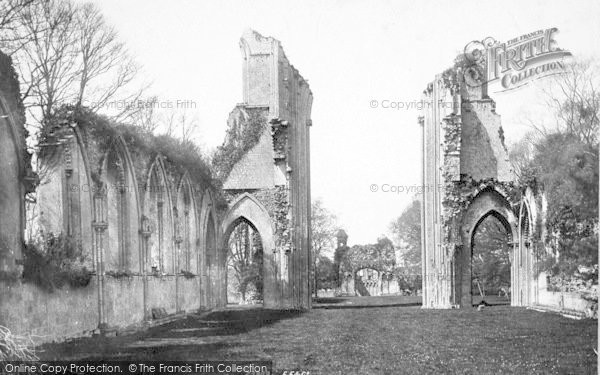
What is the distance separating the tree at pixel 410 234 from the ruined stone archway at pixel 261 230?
2397 centimetres

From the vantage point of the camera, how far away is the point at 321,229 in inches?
2047

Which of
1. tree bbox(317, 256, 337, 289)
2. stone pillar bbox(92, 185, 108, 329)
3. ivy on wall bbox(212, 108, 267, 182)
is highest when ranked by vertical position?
ivy on wall bbox(212, 108, 267, 182)

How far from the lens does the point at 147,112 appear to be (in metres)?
→ 26.9

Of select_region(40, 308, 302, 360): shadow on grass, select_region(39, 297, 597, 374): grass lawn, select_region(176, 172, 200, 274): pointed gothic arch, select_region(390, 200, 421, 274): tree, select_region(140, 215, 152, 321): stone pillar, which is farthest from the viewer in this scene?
select_region(390, 200, 421, 274): tree

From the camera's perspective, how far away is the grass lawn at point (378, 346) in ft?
33.1

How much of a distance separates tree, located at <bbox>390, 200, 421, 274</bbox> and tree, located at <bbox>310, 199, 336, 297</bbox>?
5.72 m

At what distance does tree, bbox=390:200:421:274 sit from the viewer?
166ft

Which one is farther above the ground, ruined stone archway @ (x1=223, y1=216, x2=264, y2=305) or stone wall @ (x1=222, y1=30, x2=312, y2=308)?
stone wall @ (x1=222, y1=30, x2=312, y2=308)

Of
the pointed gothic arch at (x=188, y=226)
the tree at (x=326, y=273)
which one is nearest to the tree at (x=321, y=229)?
the tree at (x=326, y=273)

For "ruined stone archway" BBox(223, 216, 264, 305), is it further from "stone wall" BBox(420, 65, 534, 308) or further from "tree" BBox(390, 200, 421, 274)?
"tree" BBox(390, 200, 421, 274)

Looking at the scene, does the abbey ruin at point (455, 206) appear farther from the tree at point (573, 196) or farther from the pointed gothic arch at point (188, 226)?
the pointed gothic arch at point (188, 226)

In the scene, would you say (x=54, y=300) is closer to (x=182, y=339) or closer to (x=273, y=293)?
(x=182, y=339)

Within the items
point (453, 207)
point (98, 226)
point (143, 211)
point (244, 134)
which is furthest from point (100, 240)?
point (453, 207)

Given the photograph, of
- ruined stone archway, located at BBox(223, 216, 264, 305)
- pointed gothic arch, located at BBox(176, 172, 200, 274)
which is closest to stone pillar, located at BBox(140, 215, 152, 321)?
pointed gothic arch, located at BBox(176, 172, 200, 274)
